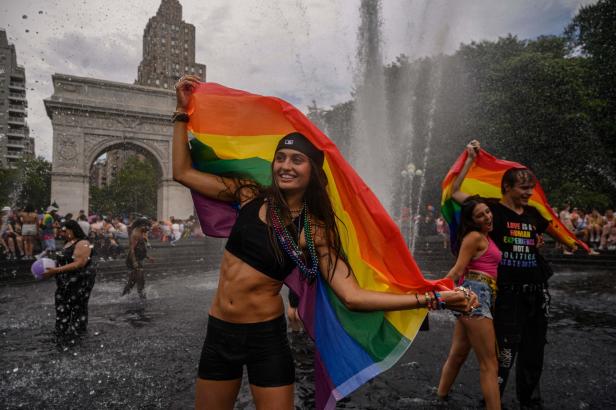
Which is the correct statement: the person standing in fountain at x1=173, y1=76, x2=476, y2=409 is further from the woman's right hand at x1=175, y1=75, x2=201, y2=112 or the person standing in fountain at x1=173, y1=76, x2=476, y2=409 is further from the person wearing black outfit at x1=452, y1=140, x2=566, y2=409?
the person wearing black outfit at x1=452, y1=140, x2=566, y2=409

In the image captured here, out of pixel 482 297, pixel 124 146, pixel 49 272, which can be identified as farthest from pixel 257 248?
pixel 124 146

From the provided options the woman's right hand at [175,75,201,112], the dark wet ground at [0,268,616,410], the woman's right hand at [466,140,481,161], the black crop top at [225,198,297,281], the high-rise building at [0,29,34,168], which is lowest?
the dark wet ground at [0,268,616,410]

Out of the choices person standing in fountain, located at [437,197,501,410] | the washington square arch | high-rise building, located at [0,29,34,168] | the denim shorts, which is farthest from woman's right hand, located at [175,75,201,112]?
high-rise building, located at [0,29,34,168]

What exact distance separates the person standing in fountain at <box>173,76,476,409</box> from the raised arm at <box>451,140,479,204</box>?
7.47 feet

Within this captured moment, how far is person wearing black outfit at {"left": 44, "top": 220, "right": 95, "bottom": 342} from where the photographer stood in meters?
6.08

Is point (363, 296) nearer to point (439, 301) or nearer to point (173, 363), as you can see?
point (439, 301)

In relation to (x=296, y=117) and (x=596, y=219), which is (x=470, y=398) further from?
(x=596, y=219)

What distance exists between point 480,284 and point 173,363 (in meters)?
3.68

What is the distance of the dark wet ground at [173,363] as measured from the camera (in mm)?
4125

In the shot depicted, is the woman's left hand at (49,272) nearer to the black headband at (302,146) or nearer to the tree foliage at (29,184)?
the black headband at (302,146)

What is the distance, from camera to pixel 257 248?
93.8 inches

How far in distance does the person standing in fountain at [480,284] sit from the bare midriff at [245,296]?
1706 millimetres

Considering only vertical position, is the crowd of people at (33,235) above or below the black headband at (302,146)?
below

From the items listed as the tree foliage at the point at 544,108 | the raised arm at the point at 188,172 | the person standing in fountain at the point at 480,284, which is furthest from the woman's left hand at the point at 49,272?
the tree foliage at the point at 544,108
